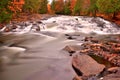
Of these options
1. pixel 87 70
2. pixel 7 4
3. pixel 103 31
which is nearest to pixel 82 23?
pixel 103 31

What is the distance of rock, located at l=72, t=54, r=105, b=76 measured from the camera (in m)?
13.5

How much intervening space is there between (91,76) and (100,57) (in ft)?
16.6

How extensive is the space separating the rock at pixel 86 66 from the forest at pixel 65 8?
1309 centimetres

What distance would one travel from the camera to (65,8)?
88938 millimetres

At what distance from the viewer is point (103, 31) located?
37250mm

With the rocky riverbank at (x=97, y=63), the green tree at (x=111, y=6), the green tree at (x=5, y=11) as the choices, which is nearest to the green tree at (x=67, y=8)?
the green tree at (x=111, y=6)

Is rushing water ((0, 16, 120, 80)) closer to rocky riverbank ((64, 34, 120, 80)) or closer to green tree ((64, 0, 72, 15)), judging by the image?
rocky riverbank ((64, 34, 120, 80))

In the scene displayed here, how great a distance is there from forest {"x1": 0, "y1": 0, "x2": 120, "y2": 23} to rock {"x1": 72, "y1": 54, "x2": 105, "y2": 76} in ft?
43.0

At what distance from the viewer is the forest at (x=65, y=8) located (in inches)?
1004

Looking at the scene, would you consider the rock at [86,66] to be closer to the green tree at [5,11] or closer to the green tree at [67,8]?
the green tree at [5,11]

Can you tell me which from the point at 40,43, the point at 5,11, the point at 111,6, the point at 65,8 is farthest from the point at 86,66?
the point at 65,8

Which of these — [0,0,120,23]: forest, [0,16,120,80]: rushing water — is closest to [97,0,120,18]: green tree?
[0,0,120,23]: forest

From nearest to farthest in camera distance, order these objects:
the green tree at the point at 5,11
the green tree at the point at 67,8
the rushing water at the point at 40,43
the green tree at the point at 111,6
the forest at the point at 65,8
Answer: the rushing water at the point at 40,43 → the green tree at the point at 5,11 → the forest at the point at 65,8 → the green tree at the point at 111,6 → the green tree at the point at 67,8

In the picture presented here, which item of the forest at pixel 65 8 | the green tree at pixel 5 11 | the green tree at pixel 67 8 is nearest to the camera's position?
the green tree at pixel 5 11
